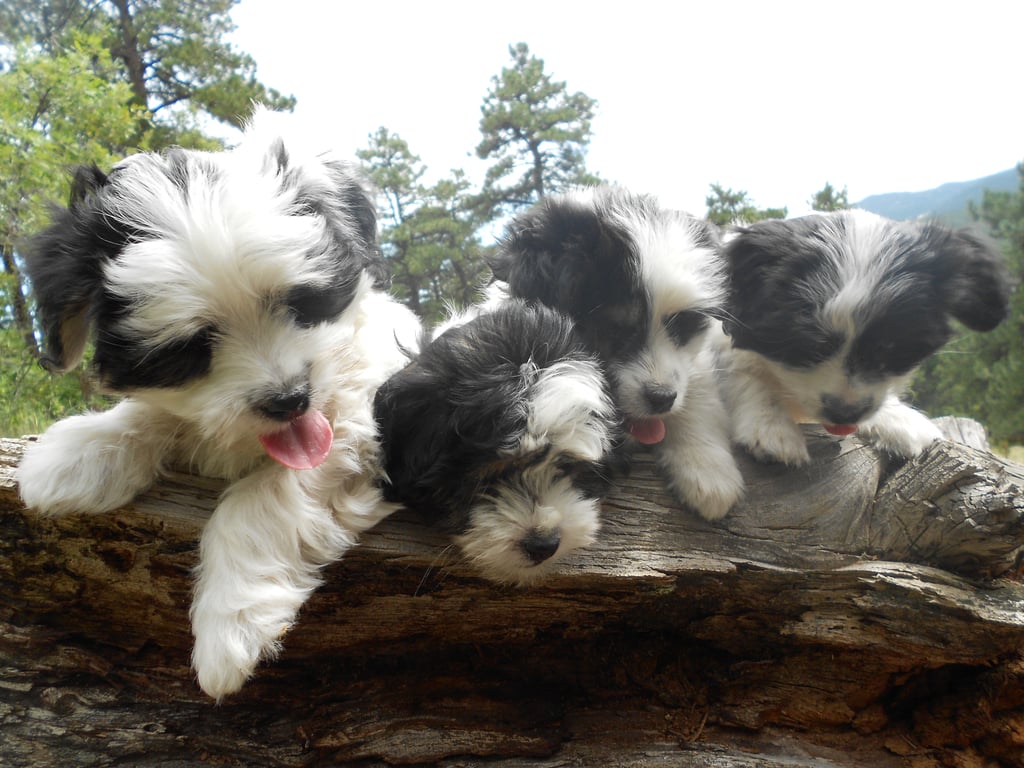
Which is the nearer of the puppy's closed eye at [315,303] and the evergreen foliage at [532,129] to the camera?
the puppy's closed eye at [315,303]

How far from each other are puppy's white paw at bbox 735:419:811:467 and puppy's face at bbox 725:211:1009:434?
141mm

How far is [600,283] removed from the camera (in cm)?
256

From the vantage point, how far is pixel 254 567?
1.99 m

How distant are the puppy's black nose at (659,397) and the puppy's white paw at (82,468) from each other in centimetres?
183

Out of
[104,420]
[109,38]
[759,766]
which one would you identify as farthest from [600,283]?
[109,38]

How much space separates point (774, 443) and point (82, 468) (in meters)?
2.63

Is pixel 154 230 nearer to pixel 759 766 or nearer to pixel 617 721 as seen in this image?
pixel 617 721

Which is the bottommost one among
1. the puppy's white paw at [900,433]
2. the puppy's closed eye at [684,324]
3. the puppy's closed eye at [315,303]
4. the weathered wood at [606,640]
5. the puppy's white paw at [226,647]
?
the weathered wood at [606,640]

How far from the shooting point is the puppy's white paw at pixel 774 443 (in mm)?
2723

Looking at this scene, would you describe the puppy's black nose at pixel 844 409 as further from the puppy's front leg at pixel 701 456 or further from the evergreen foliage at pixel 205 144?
the evergreen foliage at pixel 205 144

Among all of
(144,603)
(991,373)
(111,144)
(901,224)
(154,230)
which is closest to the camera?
(154,230)

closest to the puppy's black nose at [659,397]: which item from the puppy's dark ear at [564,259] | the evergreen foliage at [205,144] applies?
the puppy's dark ear at [564,259]

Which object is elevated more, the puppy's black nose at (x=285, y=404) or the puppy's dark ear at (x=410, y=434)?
the puppy's black nose at (x=285, y=404)

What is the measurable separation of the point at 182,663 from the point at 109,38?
9.72 meters
